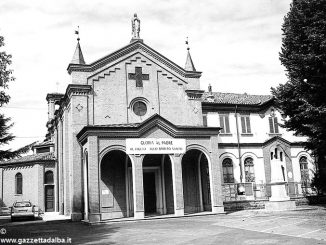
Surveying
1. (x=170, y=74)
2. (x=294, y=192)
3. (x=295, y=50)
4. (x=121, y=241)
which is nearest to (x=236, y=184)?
(x=294, y=192)

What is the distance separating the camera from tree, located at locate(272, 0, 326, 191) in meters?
19.2

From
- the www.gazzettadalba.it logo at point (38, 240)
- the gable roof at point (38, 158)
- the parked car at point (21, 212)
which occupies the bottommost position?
the www.gazzettadalba.it logo at point (38, 240)

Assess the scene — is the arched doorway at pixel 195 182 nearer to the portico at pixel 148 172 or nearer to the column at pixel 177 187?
the portico at pixel 148 172

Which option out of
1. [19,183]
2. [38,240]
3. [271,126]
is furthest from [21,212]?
[271,126]

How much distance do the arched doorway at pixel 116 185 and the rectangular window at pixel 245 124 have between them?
13833 mm

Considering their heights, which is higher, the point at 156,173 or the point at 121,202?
the point at 156,173

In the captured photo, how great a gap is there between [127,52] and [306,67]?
13042 mm

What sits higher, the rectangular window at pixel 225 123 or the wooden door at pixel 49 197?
the rectangular window at pixel 225 123

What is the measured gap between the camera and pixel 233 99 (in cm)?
3628

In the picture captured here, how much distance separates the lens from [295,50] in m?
20.9

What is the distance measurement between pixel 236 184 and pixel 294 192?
5617 mm

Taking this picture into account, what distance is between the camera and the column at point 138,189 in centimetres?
2191

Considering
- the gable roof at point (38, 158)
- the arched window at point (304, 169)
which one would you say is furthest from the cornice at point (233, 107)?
the gable roof at point (38, 158)

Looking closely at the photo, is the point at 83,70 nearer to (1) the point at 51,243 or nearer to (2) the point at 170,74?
(2) the point at 170,74
